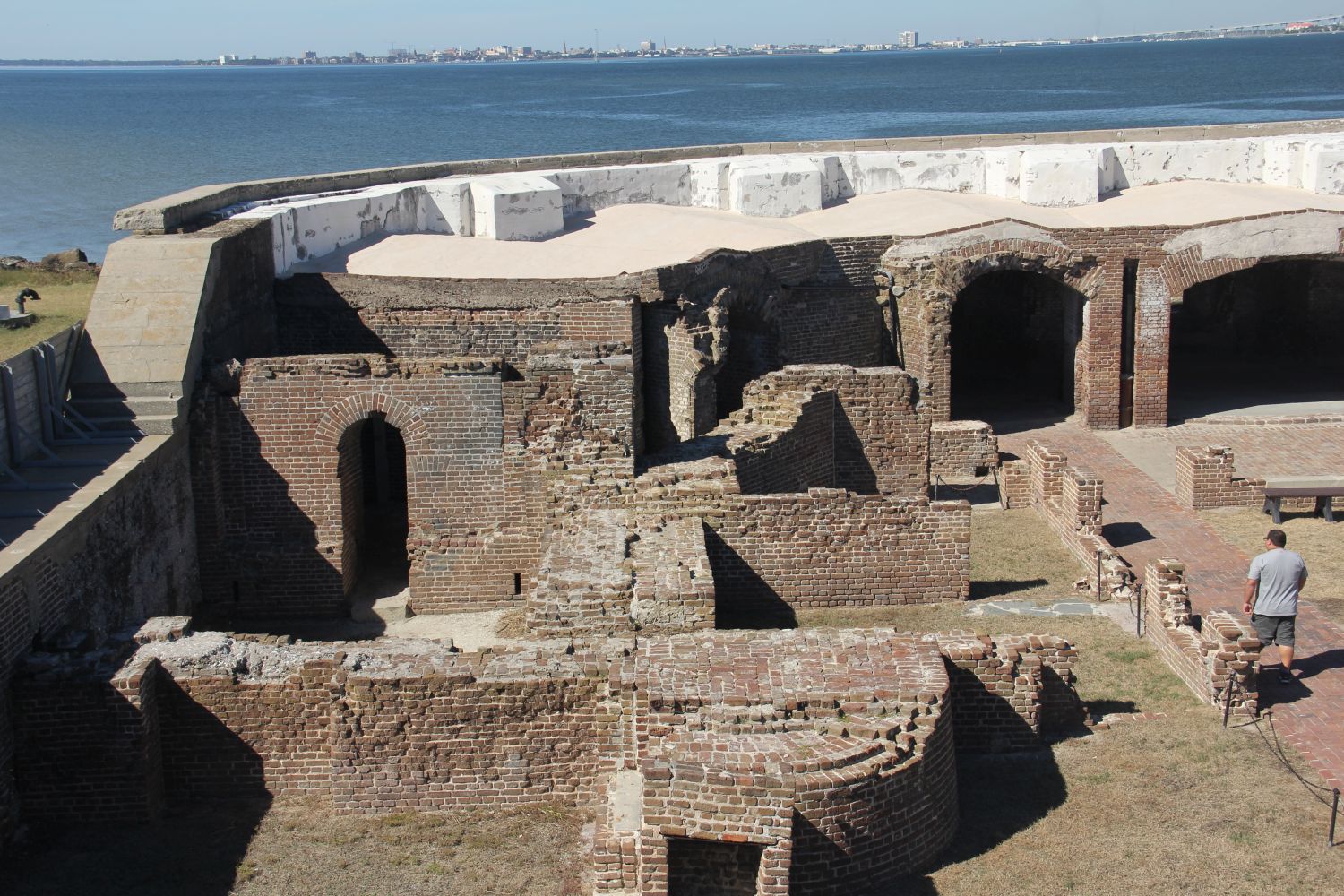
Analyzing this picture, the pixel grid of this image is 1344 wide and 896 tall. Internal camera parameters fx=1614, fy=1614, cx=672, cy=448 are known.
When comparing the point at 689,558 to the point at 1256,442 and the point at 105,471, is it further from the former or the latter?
the point at 1256,442

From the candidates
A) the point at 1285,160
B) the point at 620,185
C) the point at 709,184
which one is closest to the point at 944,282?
the point at 709,184

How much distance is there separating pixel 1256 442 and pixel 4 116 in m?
126

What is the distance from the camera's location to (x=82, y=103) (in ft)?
489

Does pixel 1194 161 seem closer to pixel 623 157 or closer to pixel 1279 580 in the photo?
pixel 623 157

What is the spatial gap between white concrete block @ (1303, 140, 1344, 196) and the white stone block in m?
13.4

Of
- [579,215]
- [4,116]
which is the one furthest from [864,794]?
[4,116]

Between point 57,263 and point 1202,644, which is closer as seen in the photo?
point 1202,644

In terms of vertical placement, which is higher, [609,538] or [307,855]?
[609,538]

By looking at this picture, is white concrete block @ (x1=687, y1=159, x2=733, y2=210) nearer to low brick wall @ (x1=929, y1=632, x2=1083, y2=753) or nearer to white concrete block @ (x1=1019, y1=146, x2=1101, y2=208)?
white concrete block @ (x1=1019, y1=146, x2=1101, y2=208)

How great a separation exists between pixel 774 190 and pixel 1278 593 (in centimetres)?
1383

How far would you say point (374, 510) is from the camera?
61.7ft

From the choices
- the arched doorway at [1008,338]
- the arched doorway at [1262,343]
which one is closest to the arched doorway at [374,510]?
the arched doorway at [1008,338]

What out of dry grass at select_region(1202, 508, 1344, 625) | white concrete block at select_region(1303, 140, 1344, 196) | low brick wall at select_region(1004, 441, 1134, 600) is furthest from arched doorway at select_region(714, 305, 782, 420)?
white concrete block at select_region(1303, 140, 1344, 196)

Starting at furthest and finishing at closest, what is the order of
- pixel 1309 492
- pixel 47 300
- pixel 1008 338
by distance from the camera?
pixel 1008 338
pixel 47 300
pixel 1309 492
